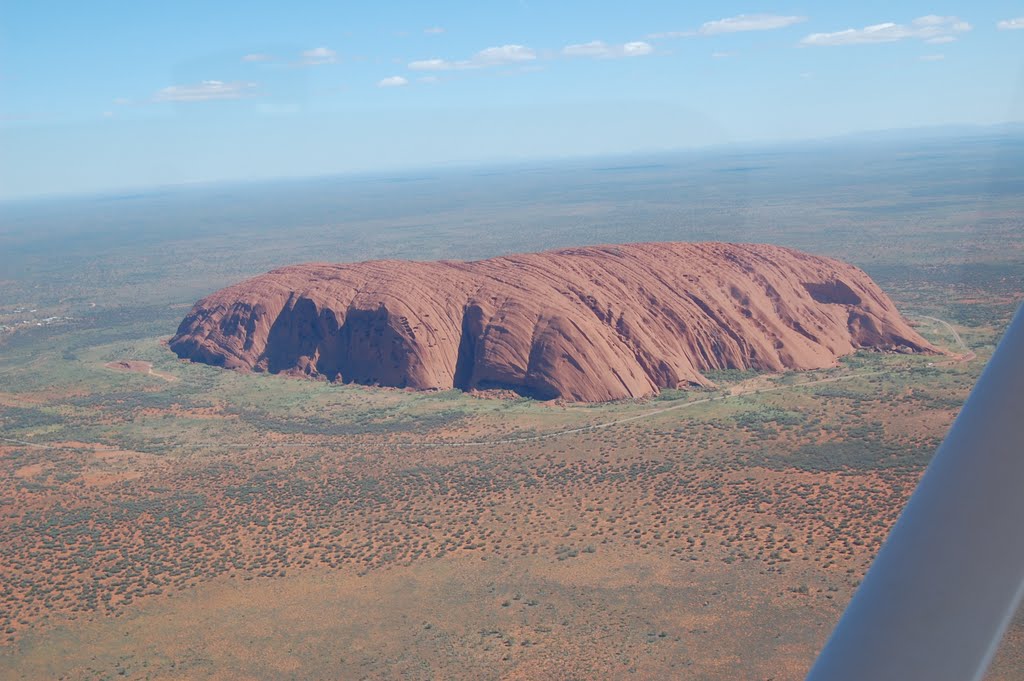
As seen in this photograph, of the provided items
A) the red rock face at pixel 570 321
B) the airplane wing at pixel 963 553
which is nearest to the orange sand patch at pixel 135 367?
the red rock face at pixel 570 321

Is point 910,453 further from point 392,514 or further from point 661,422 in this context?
point 392,514

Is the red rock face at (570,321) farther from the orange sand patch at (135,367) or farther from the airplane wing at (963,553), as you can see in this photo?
the airplane wing at (963,553)

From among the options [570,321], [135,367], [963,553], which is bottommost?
[135,367]

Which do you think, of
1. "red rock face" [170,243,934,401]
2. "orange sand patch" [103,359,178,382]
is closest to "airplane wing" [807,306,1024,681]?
"red rock face" [170,243,934,401]

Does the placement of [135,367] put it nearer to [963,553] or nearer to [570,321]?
[570,321]

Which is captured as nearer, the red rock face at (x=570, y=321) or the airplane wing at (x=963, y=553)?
the airplane wing at (x=963, y=553)

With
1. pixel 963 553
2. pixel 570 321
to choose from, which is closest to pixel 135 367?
pixel 570 321

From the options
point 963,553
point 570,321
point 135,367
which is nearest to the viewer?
point 963,553

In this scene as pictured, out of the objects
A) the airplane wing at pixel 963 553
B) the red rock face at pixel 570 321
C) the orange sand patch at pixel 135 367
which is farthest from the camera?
the orange sand patch at pixel 135 367

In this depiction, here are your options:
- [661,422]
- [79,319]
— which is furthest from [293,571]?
[79,319]
